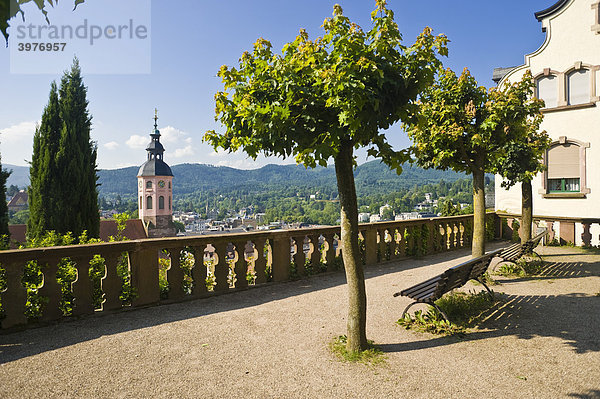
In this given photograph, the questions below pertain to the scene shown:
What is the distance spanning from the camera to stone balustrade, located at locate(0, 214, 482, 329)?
14.9 feet

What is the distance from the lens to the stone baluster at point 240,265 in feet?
20.8

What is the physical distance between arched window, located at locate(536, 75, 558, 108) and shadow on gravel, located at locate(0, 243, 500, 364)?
12441 mm

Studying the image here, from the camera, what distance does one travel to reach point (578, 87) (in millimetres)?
13766

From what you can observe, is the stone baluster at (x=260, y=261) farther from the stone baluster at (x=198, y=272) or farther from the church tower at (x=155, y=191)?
the church tower at (x=155, y=191)

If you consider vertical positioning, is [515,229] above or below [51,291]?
below

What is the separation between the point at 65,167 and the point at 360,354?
1857 cm

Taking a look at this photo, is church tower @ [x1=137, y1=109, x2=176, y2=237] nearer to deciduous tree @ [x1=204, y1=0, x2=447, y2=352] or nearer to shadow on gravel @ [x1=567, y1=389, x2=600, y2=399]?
deciduous tree @ [x1=204, y1=0, x2=447, y2=352]

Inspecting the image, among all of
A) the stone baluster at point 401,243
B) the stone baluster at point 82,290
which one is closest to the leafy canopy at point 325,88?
the stone baluster at point 82,290

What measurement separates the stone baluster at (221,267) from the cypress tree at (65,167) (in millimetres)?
13810

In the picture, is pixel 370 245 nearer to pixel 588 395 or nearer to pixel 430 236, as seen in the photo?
pixel 430 236

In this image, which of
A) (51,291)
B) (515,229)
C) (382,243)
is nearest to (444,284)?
(382,243)

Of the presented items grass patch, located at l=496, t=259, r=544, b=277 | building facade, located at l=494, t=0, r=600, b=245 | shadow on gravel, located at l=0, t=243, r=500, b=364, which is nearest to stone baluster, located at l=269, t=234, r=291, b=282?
shadow on gravel, located at l=0, t=243, r=500, b=364

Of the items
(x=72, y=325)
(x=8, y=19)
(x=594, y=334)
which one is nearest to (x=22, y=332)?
(x=72, y=325)

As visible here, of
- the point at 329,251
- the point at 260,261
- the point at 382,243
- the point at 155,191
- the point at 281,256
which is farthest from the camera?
the point at 155,191
